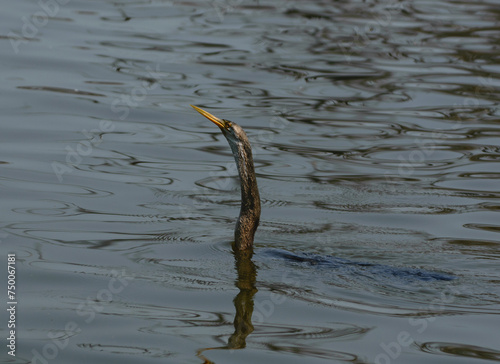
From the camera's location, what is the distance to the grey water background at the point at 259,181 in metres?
6.26

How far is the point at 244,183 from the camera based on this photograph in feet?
24.8

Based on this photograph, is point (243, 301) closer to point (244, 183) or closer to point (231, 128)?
point (244, 183)

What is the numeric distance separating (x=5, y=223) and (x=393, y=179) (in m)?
4.33

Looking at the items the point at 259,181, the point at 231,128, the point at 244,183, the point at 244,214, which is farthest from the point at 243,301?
the point at 259,181

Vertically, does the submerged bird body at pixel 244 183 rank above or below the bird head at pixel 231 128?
below

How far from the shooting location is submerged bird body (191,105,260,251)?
7.38 m

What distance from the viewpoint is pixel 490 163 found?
35.6 ft

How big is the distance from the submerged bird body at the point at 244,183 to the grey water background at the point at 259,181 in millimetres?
183

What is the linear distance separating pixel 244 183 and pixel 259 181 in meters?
Result: 2.45

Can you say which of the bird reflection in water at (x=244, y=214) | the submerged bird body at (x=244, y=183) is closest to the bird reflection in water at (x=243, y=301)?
the bird reflection in water at (x=244, y=214)

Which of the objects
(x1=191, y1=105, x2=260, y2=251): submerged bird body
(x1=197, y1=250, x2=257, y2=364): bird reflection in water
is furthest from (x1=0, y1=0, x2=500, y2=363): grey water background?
(x1=191, y1=105, x2=260, y2=251): submerged bird body

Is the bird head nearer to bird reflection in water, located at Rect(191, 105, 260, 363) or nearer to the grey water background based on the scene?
bird reflection in water, located at Rect(191, 105, 260, 363)

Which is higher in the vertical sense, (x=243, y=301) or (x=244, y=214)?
(x=244, y=214)

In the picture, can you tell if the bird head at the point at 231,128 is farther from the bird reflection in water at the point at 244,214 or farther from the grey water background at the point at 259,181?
the grey water background at the point at 259,181
